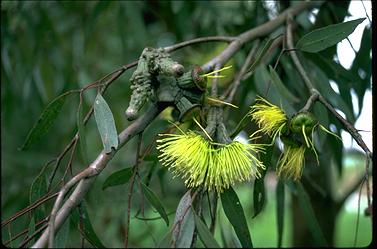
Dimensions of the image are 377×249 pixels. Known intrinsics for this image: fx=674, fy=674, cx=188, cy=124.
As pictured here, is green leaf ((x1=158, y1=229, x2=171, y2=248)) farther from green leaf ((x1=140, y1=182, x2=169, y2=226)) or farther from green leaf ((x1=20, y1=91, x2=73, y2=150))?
green leaf ((x1=20, y1=91, x2=73, y2=150))

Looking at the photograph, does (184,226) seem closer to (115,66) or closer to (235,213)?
(235,213)

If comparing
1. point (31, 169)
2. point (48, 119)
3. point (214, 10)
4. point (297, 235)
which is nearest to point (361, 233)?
point (297, 235)

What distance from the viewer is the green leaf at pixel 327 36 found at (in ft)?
2.70

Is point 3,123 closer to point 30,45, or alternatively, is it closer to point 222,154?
point 30,45

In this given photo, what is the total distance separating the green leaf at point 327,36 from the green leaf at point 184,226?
0.27 m

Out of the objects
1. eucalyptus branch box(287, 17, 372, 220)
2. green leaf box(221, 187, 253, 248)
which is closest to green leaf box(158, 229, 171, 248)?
green leaf box(221, 187, 253, 248)

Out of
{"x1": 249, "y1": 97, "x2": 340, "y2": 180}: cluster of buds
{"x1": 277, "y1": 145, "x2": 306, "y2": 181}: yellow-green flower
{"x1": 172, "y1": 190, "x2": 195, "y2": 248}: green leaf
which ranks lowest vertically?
{"x1": 172, "y1": 190, "x2": 195, "y2": 248}: green leaf

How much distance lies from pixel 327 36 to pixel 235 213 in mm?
252

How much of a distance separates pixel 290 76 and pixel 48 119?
0.46 meters

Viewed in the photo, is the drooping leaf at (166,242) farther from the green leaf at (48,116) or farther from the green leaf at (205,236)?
the green leaf at (48,116)

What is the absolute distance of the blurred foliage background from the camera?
1187 millimetres

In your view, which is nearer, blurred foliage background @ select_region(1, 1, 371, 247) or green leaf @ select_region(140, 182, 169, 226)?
green leaf @ select_region(140, 182, 169, 226)

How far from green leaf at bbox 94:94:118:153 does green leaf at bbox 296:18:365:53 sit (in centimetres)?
27

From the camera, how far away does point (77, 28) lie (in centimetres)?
177
